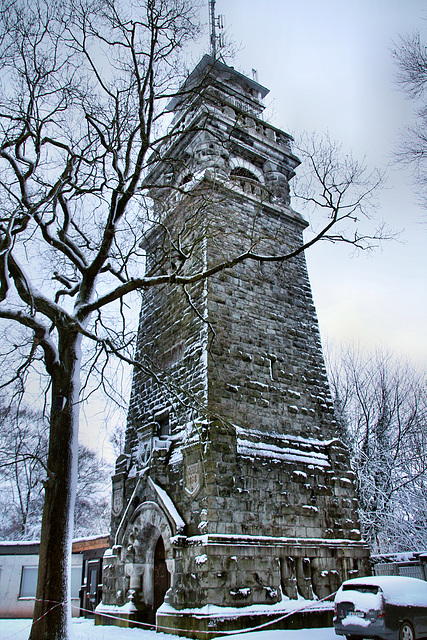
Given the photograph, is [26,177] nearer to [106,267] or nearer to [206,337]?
[106,267]

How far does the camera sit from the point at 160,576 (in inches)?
383

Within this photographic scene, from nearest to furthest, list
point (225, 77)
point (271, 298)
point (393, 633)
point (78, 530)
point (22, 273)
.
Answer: point (393, 633) < point (22, 273) < point (271, 298) < point (225, 77) < point (78, 530)

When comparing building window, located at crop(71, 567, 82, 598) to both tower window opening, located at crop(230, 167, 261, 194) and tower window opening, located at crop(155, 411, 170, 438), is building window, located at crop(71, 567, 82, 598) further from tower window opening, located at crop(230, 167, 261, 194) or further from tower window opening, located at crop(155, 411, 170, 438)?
tower window opening, located at crop(230, 167, 261, 194)

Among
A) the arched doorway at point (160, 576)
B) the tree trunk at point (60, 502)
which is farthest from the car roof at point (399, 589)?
the tree trunk at point (60, 502)

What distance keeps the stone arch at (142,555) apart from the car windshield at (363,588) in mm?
3866

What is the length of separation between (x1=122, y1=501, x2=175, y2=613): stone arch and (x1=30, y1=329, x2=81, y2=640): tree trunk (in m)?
3.25

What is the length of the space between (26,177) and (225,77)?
10.5 m

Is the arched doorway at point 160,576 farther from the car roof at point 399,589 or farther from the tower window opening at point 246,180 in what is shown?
the tower window opening at point 246,180

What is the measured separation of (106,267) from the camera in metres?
8.91

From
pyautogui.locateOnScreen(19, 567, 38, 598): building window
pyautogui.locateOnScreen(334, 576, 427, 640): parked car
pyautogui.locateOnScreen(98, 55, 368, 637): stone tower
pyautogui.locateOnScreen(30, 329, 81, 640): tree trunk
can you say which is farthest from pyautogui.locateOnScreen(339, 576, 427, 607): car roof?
pyautogui.locateOnScreen(19, 567, 38, 598): building window

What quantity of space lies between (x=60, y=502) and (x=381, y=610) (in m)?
4.88

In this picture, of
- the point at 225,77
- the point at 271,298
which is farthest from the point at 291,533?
the point at 225,77

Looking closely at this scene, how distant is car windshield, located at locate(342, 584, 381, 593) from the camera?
6.98 meters

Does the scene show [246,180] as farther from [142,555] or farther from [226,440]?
[142,555]
